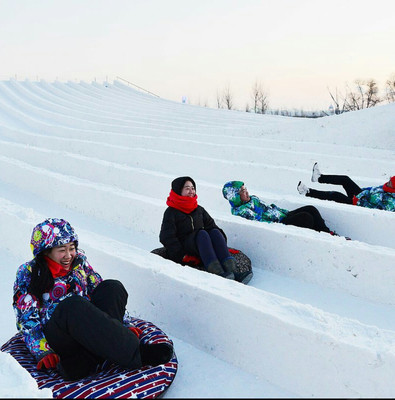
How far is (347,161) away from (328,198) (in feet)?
7.09

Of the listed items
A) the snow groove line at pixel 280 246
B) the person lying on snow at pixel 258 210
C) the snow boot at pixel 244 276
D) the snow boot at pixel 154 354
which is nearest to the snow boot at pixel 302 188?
the person lying on snow at pixel 258 210

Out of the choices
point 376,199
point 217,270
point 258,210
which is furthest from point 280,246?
point 376,199

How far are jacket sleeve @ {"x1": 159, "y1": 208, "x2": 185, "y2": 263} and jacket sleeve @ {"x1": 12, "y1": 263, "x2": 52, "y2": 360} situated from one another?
1413 millimetres

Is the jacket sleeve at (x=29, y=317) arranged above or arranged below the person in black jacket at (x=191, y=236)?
below

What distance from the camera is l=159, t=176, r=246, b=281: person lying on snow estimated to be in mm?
3225

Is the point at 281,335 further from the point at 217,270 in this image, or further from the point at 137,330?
the point at 217,270

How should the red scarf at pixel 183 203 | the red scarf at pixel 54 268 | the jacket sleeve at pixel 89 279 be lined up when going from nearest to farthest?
the red scarf at pixel 54 268 → the jacket sleeve at pixel 89 279 → the red scarf at pixel 183 203

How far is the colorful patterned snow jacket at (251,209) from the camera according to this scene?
411cm

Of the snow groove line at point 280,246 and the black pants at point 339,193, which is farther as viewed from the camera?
the black pants at point 339,193

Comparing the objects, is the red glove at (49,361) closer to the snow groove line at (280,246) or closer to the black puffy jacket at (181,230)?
the black puffy jacket at (181,230)

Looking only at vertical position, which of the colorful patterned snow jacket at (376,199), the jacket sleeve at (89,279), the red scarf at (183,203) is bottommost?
the jacket sleeve at (89,279)

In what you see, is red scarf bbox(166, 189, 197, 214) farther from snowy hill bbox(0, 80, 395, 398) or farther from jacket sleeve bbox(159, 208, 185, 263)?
snowy hill bbox(0, 80, 395, 398)

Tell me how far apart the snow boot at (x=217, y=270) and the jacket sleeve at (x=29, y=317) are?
136 cm

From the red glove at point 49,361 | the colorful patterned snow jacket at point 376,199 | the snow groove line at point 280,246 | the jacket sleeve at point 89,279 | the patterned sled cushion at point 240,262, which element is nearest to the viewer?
the red glove at point 49,361
